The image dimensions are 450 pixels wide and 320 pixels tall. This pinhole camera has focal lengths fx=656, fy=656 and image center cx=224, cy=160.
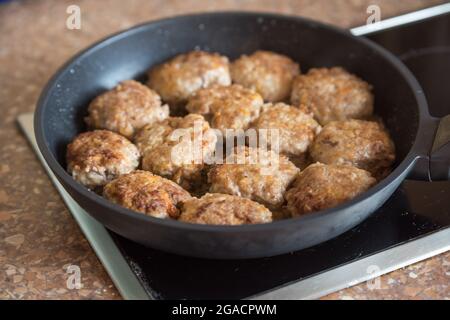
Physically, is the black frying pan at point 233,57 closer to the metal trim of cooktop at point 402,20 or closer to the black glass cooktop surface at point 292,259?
the black glass cooktop surface at point 292,259

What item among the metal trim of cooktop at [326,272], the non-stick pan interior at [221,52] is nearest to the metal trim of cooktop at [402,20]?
the non-stick pan interior at [221,52]

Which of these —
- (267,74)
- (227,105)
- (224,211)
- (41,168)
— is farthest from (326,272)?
(41,168)

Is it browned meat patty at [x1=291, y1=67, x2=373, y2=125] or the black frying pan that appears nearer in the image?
the black frying pan

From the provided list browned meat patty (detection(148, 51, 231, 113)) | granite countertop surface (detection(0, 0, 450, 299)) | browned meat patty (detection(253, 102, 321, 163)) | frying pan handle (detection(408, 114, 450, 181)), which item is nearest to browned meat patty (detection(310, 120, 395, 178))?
browned meat patty (detection(253, 102, 321, 163))

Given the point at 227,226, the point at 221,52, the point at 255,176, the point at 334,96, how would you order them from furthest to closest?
the point at 221,52, the point at 334,96, the point at 255,176, the point at 227,226

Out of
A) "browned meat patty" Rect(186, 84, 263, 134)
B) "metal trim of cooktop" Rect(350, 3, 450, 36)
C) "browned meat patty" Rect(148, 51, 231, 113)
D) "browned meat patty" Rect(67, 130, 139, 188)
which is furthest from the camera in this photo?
"metal trim of cooktop" Rect(350, 3, 450, 36)

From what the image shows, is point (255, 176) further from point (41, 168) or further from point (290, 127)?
point (41, 168)

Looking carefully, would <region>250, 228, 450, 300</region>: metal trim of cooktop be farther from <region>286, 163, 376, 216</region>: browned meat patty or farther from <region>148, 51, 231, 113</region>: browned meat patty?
<region>148, 51, 231, 113</region>: browned meat patty
